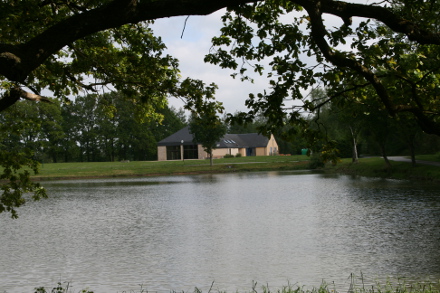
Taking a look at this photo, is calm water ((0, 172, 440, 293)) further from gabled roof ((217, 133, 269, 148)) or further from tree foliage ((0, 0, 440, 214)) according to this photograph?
gabled roof ((217, 133, 269, 148))

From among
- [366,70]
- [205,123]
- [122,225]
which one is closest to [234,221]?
[122,225]

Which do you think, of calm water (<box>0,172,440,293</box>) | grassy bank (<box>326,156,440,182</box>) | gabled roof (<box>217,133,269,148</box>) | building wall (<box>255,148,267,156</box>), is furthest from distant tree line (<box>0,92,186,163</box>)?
calm water (<box>0,172,440,293</box>)

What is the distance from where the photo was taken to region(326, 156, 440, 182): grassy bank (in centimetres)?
3448

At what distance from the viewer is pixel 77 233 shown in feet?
64.4

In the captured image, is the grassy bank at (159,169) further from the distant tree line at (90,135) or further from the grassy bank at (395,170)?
the distant tree line at (90,135)

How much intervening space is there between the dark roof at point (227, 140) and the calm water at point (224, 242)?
6039 cm

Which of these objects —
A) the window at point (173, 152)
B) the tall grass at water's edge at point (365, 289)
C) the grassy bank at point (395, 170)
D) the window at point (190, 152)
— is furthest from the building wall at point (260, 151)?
the tall grass at water's edge at point (365, 289)

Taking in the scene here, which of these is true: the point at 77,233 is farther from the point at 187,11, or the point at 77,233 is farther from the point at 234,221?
the point at 187,11

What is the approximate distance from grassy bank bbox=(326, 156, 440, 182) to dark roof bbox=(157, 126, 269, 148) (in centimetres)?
3744

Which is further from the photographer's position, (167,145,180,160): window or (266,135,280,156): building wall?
(266,135,280,156): building wall

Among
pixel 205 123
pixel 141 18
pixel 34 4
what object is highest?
pixel 34 4

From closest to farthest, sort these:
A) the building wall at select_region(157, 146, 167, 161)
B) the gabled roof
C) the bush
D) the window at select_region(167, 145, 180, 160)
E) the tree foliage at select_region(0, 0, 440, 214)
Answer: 1. the tree foliage at select_region(0, 0, 440, 214)
2. the bush
3. the window at select_region(167, 145, 180, 160)
4. the building wall at select_region(157, 146, 167, 161)
5. the gabled roof

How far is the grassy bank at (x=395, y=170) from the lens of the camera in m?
34.5

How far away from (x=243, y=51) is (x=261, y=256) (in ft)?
25.2
